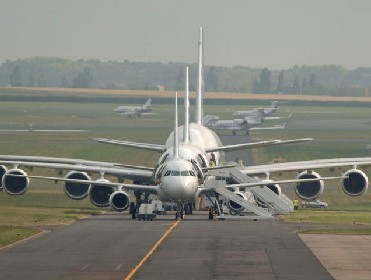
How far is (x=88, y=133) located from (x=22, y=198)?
9716 centimetres

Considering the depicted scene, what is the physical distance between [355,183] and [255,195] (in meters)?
6.42

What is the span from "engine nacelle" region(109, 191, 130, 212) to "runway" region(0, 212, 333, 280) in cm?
464

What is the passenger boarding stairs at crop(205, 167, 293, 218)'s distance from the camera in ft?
266

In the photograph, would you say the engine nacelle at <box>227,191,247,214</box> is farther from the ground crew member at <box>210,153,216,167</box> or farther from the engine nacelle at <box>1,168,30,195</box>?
the engine nacelle at <box>1,168,30,195</box>

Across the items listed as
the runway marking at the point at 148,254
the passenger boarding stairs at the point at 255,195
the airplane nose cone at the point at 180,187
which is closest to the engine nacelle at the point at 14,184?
the passenger boarding stairs at the point at 255,195

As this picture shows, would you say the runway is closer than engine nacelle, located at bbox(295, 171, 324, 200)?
Yes

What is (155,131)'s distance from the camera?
19925 centimetres

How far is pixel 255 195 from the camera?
85688 mm

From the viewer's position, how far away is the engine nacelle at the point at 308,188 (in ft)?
285

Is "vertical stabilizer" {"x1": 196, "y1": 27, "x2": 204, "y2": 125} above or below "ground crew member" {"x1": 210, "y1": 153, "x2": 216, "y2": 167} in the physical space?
above

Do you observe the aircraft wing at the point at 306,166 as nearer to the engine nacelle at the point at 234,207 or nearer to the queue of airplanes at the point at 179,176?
the queue of airplanes at the point at 179,176

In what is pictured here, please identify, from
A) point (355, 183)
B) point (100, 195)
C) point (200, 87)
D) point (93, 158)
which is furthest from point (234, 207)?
point (93, 158)

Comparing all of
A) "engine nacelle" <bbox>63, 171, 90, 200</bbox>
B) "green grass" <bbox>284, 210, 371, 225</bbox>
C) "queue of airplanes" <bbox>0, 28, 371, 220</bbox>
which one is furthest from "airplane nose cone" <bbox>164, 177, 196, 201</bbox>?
"engine nacelle" <bbox>63, 171, 90, 200</bbox>

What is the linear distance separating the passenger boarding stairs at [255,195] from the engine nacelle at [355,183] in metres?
3.76
